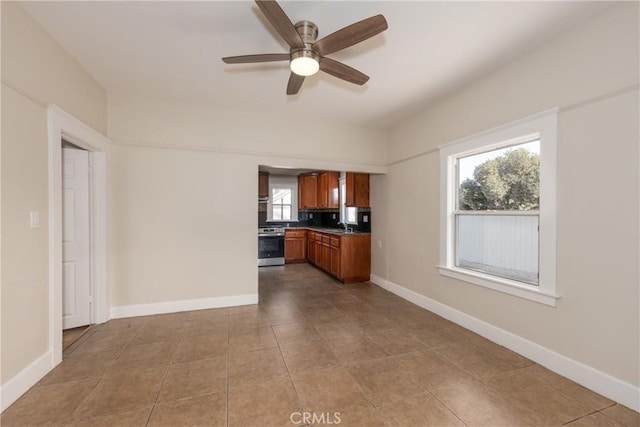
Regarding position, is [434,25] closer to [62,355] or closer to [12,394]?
[12,394]

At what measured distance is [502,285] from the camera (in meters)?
2.61

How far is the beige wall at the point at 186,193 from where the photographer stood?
3.31 meters

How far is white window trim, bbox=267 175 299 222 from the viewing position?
7.52 meters

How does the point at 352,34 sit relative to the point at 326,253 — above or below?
above

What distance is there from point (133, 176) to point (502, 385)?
4.26 m

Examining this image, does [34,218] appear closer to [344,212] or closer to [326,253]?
[326,253]

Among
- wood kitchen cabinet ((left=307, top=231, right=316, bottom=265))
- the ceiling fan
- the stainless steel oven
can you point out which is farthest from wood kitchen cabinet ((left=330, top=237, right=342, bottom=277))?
the ceiling fan

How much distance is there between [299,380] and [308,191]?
5.45 m

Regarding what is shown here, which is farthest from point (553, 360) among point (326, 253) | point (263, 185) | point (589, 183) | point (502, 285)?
point (263, 185)

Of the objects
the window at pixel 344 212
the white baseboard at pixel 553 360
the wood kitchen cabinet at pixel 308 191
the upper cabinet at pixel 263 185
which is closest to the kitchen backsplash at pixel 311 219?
the window at pixel 344 212

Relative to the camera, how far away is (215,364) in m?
2.29

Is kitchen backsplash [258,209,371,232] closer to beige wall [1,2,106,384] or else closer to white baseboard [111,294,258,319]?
white baseboard [111,294,258,319]

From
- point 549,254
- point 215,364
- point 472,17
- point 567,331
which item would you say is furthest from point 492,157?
point 215,364

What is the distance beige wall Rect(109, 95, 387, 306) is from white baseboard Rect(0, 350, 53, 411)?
1199mm
